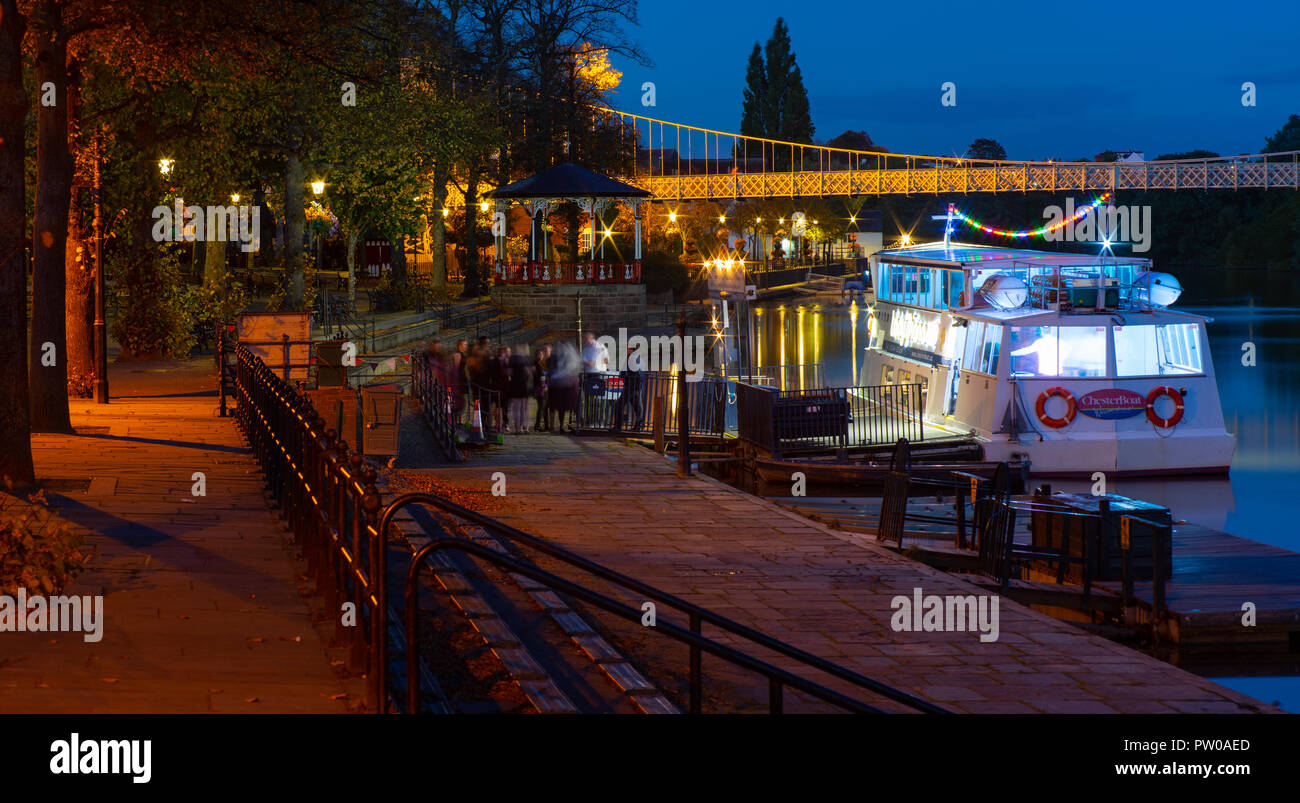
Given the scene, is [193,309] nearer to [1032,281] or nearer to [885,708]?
[1032,281]

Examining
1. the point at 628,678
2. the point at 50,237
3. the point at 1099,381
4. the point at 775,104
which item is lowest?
the point at 628,678

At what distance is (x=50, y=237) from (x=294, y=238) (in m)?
16.2

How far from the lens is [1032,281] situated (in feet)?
83.2

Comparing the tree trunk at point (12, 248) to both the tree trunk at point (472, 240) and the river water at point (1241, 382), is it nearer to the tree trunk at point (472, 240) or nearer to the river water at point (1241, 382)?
the river water at point (1241, 382)

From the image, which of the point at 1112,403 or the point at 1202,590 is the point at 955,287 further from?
the point at 1202,590

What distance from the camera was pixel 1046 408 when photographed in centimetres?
2383

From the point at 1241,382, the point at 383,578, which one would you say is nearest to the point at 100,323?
the point at 383,578

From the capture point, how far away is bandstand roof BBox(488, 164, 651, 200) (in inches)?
1679

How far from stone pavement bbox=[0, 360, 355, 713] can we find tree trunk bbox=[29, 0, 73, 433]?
1.12 m

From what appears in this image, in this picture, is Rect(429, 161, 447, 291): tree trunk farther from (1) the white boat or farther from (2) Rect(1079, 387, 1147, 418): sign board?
(2) Rect(1079, 387, 1147, 418): sign board

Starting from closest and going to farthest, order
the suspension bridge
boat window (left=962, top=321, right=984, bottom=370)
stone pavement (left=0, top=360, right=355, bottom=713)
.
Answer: stone pavement (left=0, top=360, right=355, bottom=713), boat window (left=962, top=321, right=984, bottom=370), the suspension bridge

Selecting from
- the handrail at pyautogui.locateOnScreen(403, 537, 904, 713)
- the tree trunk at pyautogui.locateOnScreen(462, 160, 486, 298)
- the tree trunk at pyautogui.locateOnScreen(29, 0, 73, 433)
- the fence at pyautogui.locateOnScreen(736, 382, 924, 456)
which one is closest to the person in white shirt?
the fence at pyautogui.locateOnScreen(736, 382, 924, 456)

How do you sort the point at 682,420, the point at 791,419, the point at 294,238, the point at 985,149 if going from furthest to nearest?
the point at 985,149, the point at 294,238, the point at 791,419, the point at 682,420

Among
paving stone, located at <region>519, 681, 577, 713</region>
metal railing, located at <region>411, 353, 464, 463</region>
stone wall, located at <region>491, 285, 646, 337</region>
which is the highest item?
stone wall, located at <region>491, 285, 646, 337</region>
